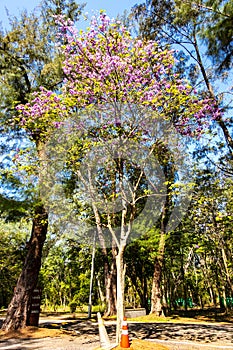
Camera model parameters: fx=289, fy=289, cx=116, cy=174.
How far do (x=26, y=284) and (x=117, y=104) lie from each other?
21.9 feet

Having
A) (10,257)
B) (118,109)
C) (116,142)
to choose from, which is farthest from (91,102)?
(10,257)

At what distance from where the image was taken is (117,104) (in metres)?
7.70


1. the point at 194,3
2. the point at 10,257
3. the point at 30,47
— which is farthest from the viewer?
the point at 10,257

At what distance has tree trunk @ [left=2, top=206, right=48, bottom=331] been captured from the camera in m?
9.17

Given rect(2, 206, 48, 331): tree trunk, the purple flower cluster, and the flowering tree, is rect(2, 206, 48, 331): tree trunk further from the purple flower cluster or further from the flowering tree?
the purple flower cluster

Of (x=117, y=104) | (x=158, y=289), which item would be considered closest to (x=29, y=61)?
(x=117, y=104)

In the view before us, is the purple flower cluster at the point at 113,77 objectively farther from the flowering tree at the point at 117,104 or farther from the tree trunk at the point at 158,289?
the tree trunk at the point at 158,289

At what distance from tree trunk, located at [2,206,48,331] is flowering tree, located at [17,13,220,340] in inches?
116

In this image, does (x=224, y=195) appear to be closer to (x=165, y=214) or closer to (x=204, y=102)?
(x=165, y=214)

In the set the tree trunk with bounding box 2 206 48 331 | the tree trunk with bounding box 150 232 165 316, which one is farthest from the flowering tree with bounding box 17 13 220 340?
the tree trunk with bounding box 150 232 165 316

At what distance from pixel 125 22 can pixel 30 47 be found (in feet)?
13.9

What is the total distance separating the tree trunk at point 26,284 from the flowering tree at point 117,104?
2942 millimetres

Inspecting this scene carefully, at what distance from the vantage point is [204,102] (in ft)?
27.9

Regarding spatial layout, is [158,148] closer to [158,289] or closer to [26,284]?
[26,284]
